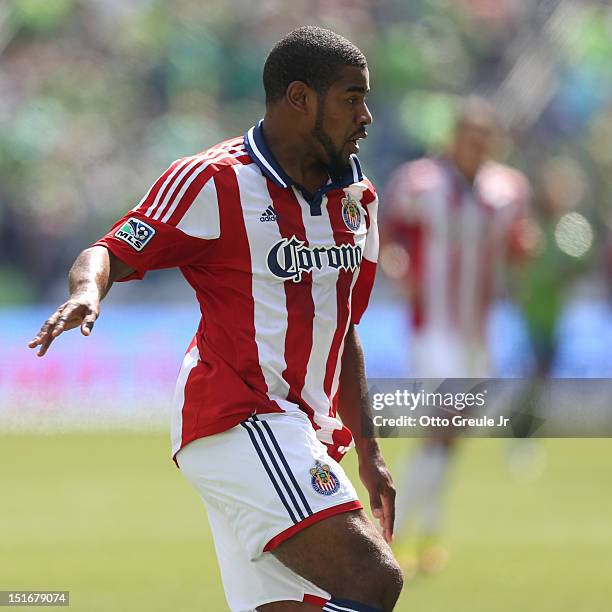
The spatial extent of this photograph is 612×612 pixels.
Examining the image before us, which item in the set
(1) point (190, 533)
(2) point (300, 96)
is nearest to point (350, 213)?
(2) point (300, 96)

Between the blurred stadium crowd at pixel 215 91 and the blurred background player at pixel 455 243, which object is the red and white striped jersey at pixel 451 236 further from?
the blurred stadium crowd at pixel 215 91

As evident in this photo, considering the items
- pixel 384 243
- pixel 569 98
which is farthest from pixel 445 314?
pixel 569 98

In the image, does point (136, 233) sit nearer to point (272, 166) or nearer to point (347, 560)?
point (272, 166)

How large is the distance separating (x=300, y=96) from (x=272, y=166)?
203 millimetres

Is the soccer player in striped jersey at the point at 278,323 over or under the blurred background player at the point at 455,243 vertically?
over

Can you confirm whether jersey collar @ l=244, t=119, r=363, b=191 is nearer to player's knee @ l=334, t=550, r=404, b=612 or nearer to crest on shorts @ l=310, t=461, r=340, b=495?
crest on shorts @ l=310, t=461, r=340, b=495

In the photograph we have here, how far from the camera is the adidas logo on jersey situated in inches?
134

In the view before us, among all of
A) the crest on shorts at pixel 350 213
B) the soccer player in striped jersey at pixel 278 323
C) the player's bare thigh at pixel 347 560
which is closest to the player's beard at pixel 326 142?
the soccer player in striped jersey at pixel 278 323

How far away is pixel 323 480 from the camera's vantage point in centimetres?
324

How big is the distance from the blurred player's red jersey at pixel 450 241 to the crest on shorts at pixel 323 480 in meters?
3.94

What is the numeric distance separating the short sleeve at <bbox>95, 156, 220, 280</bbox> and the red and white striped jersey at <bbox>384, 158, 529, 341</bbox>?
4.01 meters

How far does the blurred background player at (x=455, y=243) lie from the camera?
286 inches

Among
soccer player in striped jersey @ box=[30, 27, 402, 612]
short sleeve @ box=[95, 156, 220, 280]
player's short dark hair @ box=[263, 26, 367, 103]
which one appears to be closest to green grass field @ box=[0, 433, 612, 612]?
soccer player in striped jersey @ box=[30, 27, 402, 612]

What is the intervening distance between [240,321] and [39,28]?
45.4ft
